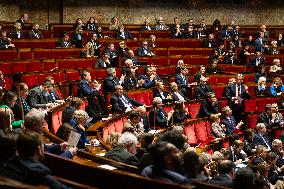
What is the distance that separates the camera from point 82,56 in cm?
783

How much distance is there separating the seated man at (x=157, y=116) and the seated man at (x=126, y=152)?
2465 mm

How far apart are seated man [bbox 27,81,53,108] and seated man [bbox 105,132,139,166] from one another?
2057 millimetres

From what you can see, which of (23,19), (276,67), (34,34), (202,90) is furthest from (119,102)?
(23,19)

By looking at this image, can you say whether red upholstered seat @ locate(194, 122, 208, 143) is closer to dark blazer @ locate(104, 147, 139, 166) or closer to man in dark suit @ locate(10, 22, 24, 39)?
dark blazer @ locate(104, 147, 139, 166)

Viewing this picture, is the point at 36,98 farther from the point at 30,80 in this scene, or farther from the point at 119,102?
the point at 30,80

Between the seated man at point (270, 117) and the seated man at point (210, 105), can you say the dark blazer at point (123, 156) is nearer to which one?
the seated man at point (210, 105)

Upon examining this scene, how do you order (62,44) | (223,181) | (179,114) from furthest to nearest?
(62,44), (179,114), (223,181)

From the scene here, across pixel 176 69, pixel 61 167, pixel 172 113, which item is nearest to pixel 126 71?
pixel 176 69

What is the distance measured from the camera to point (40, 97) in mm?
5441

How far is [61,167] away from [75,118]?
4.19 ft

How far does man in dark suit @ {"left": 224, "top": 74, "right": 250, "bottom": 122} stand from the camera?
6859 mm

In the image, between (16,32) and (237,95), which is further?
(16,32)

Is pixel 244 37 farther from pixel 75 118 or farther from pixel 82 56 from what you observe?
pixel 75 118

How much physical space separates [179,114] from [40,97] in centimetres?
142
